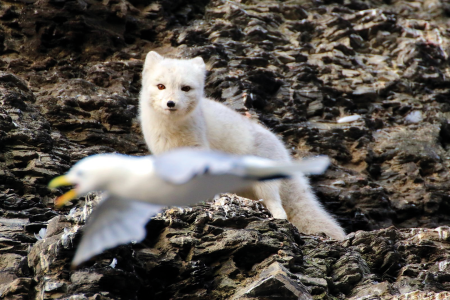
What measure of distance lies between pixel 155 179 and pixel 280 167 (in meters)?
0.86

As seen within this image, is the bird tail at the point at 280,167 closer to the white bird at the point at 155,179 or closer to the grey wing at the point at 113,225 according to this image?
the white bird at the point at 155,179

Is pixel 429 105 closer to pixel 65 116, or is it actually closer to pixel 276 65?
pixel 276 65

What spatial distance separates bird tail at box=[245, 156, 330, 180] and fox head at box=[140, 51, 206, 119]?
11.3ft

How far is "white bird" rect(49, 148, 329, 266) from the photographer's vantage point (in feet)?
9.86

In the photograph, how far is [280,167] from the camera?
292 cm

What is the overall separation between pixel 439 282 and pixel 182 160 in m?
3.56

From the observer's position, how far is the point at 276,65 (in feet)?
33.0

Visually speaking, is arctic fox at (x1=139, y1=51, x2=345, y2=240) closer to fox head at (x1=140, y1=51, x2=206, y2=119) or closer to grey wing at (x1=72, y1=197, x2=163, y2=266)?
fox head at (x1=140, y1=51, x2=206, y2=119)

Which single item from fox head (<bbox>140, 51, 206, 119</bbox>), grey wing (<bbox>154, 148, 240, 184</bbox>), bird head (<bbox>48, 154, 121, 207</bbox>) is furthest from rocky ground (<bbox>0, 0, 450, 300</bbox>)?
grey wing (<bbox>154, 148, 240, 184</bbox>)

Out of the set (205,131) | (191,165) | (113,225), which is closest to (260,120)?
(205,131)

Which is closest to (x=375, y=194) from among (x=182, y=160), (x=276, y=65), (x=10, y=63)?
(x=276, y=65)

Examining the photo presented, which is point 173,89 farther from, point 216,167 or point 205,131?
point 216,167

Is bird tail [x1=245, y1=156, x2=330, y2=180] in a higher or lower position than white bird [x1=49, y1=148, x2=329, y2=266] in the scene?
higher

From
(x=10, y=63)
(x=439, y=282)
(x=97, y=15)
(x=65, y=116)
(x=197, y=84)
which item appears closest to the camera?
(x=439, y=282)
